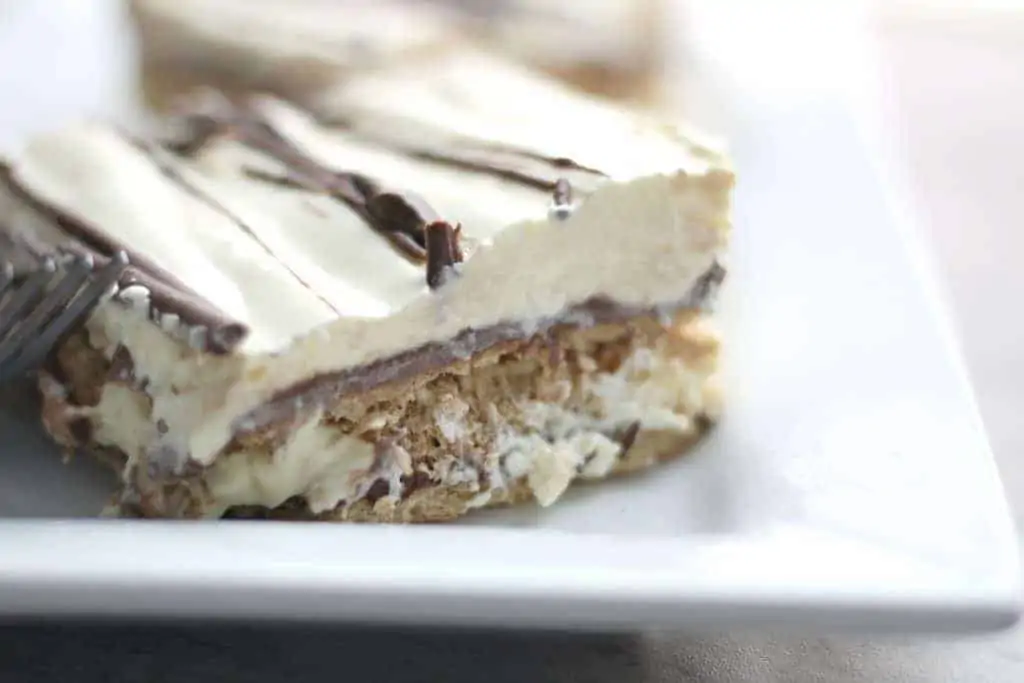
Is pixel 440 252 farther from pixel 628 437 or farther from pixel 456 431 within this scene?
pixel 628 437

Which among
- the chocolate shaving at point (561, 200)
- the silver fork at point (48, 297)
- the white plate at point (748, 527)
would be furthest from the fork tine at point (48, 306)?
the chocolate shaving at point (561, 200)

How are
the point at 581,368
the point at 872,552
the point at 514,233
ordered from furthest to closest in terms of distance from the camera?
the point at 581,368, the point at 514,233, the point at 872,552

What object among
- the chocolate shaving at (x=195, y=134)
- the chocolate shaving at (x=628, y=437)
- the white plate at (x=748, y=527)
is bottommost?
the chocolate shaving at (x=628, y=437)

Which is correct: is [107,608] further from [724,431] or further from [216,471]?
[724,431]

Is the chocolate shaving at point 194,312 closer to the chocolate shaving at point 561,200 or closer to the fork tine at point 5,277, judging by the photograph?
the fork tine at point 5,277

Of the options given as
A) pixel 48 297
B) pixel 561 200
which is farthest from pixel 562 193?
pixel 48 297

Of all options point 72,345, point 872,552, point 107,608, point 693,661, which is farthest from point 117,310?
point 872,552

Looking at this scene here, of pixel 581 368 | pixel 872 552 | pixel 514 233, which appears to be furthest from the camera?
pixel 581 368

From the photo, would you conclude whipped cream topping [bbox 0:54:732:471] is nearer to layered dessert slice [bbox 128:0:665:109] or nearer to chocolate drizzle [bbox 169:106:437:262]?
chocolate drizzle [bbox 169:106:437:262]
